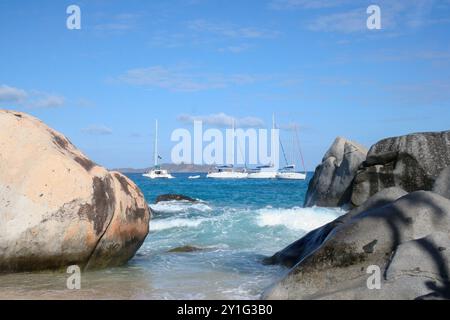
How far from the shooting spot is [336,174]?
21.4 meters

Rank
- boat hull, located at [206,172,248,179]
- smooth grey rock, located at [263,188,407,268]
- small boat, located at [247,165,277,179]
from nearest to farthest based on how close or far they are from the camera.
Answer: smooth grey rock, located at [263,188,407,268]
small boat, located at [247,165,277,179]
boat hull, located at [206,172,248,179]

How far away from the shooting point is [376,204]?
7539 mm

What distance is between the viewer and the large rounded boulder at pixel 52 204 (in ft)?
23.9

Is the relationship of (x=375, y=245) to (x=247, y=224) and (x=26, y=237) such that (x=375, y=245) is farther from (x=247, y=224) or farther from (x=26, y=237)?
(x=247, y=224)

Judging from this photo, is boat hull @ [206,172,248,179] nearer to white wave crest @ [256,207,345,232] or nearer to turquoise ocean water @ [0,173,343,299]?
white wave crest @ [256,207,345,232]

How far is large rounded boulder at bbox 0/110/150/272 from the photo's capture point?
7293 millimetres

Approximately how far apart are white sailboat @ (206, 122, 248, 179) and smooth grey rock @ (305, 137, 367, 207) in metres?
75.9

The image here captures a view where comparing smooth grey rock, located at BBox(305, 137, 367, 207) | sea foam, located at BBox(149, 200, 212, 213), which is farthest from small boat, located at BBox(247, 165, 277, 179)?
smooth grey rock, located at BBox(305, 137, 367, 207)

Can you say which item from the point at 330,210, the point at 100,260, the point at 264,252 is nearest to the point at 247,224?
the point at 330,210

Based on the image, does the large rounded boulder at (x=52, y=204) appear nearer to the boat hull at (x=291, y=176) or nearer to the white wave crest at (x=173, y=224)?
the white wave crest at (x=173, y=224)

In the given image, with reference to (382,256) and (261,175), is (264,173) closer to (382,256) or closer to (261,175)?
(261,175)

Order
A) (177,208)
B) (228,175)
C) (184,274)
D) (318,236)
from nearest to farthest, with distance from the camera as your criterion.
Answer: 1. (184,274)
2. (318,236)
3. (177,208)
4. (228,175)

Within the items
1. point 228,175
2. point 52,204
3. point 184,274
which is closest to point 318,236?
point 184,274

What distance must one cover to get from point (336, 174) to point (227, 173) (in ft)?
268
